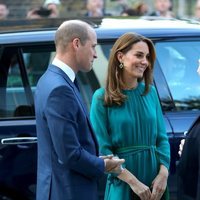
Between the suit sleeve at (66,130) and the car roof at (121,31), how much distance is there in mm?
1475

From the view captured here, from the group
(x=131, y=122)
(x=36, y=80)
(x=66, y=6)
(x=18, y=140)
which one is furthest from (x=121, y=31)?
(x=66, y=6)

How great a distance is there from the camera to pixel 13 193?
469 centimetres

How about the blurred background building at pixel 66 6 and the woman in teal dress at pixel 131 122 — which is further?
the blurred background building at pixel 66 6

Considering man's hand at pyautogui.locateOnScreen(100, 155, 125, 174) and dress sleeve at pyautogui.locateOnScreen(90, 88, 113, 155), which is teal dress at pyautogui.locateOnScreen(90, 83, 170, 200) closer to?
dress sleeve at pyautogui.locateOnScreen(90, 88, 113, 155)

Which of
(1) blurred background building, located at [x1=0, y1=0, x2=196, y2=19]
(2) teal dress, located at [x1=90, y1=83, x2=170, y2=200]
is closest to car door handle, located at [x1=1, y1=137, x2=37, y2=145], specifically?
(2) teal dress, located at [x1=90, y1=83, x2=170, y2=200]

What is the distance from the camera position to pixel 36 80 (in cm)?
479

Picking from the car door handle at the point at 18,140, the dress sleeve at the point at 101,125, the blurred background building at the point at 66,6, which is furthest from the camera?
the blurred background building at the point at 66,6

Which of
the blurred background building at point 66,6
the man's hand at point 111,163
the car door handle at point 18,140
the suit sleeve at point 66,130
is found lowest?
the blurred background building at point 66,6

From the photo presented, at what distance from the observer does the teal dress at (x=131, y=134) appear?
3.87 m

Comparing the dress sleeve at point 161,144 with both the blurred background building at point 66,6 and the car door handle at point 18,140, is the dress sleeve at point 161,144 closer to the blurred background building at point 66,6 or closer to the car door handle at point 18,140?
the car door handle at point 18,140

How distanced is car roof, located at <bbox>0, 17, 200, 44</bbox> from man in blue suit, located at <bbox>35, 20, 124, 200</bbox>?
4.29 feet

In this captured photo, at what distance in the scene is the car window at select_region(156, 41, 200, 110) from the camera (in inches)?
190

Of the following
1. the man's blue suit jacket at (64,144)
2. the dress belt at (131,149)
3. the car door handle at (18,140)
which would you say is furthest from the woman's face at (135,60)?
the car door handle at (18,140)

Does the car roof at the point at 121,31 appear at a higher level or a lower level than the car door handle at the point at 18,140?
higher
